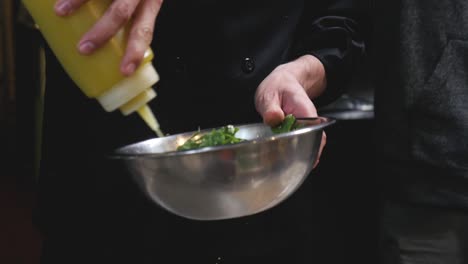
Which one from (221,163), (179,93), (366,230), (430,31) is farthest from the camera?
(366,230)

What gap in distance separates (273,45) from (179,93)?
8.4 inches

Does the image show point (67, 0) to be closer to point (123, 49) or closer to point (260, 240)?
point (123, 49)

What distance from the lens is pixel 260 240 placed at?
1.14 metres

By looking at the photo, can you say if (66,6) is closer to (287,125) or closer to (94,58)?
(94,58)

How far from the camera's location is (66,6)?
72 cm

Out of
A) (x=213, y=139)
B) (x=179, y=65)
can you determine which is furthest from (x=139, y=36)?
(x=179, y=65)

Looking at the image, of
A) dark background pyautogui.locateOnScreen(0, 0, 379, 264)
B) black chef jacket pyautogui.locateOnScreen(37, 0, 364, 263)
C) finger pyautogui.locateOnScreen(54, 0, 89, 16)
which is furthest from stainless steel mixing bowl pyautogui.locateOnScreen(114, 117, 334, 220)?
dark background pyautogui.locateOnScreen(0, 0, 379, 264)

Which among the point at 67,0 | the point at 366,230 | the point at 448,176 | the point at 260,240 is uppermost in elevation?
the point at 67,0

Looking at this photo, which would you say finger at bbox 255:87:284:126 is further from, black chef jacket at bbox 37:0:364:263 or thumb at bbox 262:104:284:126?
black chef jacket at bbox 37:0:364:263

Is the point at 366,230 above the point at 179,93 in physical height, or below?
below

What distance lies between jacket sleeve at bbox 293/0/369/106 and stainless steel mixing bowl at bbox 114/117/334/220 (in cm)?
39

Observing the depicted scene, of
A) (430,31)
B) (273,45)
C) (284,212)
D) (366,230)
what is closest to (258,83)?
(273,45)

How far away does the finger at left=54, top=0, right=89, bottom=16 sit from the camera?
2.36 feet

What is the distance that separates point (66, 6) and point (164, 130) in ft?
1.41
